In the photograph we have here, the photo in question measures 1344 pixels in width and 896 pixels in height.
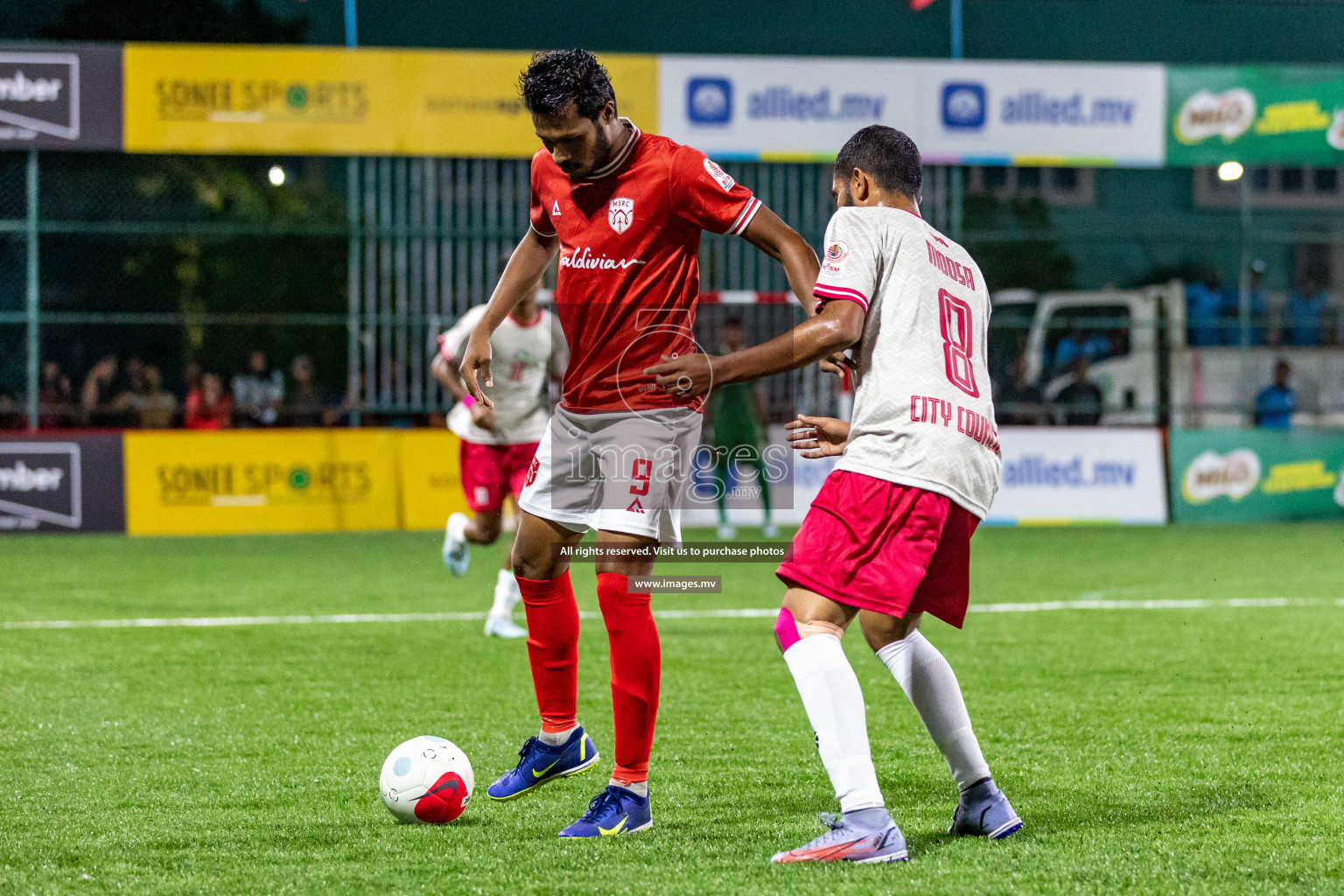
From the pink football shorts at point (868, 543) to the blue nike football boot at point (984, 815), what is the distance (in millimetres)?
639

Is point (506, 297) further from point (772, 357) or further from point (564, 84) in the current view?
point (772, 357)

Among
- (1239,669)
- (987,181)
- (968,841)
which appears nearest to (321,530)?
(1239,669)

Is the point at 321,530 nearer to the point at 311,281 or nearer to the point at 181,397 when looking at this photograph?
the point at 181,397

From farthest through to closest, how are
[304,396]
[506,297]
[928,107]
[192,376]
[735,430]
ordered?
[192,376]
[304,396]
[928,107]
[735,430]
[506,297]

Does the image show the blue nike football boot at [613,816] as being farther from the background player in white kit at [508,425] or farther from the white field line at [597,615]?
the white field line at [597,615]

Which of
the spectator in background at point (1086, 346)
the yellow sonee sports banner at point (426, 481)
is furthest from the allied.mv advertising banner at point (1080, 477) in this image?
the yellow sonee sports banner at point (426, 481)

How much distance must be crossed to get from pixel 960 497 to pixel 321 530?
1209 cm

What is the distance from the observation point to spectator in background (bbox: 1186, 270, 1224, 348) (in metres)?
17.7

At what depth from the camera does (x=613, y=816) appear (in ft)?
13.2

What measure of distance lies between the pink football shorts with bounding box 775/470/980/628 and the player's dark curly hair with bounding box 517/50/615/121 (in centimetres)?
122

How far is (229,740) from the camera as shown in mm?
→ 5352

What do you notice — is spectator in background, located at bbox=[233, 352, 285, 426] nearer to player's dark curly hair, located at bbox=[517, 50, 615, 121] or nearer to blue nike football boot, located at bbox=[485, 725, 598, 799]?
blue nike football boot, located at bbox=[485, 725, 598, 799]

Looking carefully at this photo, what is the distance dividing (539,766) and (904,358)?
1.68 m

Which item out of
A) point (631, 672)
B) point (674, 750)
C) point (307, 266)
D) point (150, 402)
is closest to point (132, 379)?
point (150, 402)
